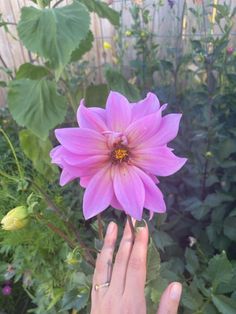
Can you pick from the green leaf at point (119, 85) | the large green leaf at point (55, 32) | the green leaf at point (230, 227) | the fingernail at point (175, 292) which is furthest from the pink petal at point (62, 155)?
the green leaf at point (230, 227)

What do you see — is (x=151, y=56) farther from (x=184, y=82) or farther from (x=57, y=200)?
(x=57, y=200)

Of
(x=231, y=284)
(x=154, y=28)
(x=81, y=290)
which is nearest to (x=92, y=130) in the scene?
(x=81, y=290)

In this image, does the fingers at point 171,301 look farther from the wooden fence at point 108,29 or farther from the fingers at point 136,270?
the wooden fence at point 108,29

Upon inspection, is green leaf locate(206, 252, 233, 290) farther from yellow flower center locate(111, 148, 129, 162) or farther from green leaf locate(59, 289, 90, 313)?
yellow flower center locate(111, 148, 129, 162)

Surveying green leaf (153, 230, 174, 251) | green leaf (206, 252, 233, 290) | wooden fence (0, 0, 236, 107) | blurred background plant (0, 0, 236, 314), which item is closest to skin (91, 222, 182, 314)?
blurred background plant (0, 0, 236, 314)

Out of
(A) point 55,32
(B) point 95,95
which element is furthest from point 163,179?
(A) point 55,32

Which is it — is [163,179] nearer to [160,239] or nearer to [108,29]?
[160,239]
